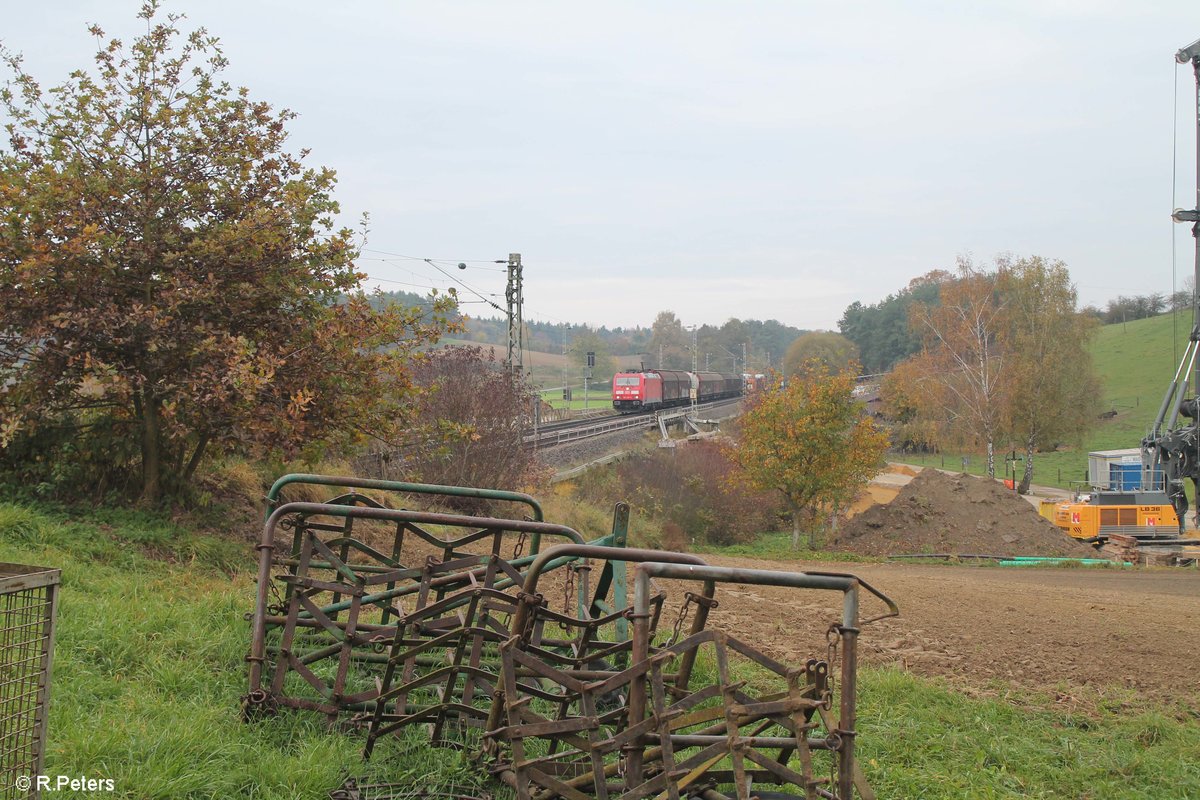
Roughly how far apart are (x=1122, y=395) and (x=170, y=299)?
256 feet

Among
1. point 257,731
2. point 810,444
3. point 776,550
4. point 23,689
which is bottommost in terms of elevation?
point 776,550

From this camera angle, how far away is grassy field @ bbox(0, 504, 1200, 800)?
4102 mm

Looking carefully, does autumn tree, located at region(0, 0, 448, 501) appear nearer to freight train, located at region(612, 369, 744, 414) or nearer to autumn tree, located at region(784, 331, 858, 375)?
freight train, located at region(612, 369, 744, 414)

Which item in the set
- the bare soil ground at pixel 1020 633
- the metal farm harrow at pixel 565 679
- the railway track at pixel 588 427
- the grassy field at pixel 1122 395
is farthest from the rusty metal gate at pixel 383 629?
the grassy field at pixel 1122 395

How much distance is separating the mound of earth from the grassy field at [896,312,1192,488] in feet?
63.4

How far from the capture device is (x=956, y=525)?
27547mm

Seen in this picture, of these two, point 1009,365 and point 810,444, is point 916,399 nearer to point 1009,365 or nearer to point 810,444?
point 1009,365

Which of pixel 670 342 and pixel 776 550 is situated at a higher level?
pixel 670 342

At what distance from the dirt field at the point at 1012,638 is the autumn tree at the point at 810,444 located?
49.7 ft

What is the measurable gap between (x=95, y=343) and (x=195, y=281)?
1.10m

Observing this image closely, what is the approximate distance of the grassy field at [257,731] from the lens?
4.10m

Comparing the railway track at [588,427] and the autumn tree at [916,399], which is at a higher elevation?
the autumn tree at [916,399]

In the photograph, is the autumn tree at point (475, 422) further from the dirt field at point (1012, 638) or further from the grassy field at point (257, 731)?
the grassy field at point (257, 731)

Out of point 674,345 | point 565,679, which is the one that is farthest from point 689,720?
point 674,345
